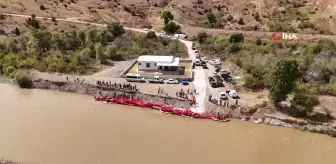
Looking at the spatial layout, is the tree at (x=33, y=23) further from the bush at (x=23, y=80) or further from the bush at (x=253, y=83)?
the bush at (x=253, y=83)

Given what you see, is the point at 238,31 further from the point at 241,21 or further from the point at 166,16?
the point at 166,16

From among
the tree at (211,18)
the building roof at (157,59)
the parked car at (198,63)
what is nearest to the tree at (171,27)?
the tree at (211,18)

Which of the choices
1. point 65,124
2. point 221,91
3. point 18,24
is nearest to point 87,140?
point 65,124

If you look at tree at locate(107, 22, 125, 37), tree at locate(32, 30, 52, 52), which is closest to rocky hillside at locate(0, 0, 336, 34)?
tree at locate(107, 22, 125, 37)

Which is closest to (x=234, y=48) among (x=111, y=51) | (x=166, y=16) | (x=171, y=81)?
(x=171, y=81)

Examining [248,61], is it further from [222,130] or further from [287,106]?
[222,130]

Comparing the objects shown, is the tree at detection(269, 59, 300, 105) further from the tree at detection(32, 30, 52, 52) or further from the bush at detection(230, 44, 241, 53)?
the tree at detection(32, 30, 52, 52)
